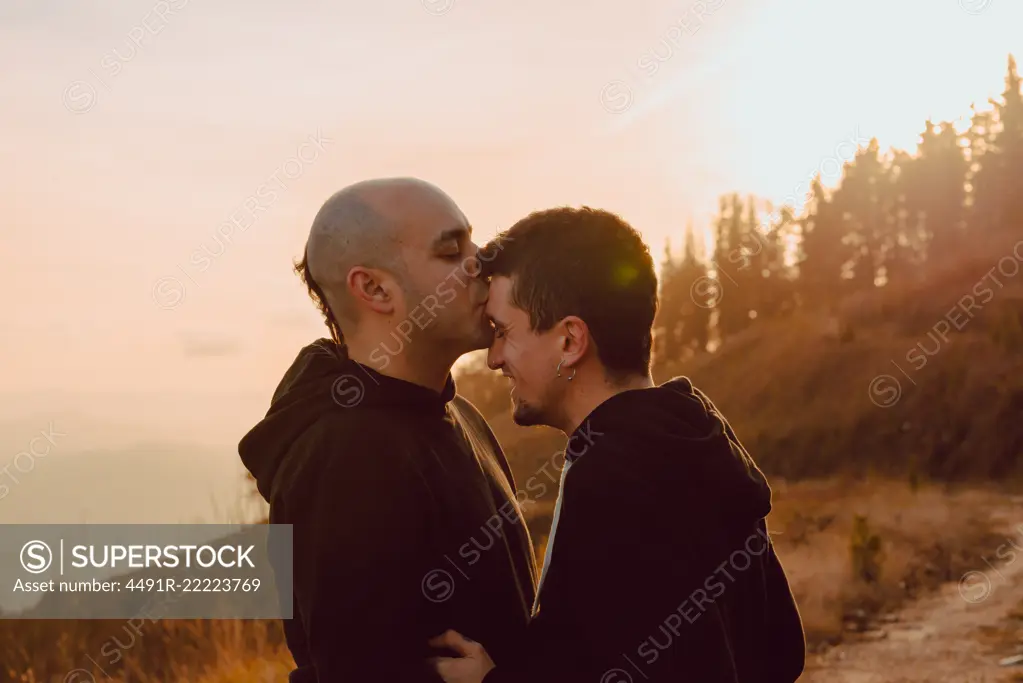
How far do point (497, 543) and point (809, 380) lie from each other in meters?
34.7

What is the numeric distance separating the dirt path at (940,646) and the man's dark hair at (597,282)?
19.1ft

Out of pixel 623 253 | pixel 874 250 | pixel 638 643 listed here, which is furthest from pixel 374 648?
pixel 874 250

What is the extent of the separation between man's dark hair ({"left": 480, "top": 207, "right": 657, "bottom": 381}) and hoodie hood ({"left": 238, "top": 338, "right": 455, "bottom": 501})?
0.47 meters

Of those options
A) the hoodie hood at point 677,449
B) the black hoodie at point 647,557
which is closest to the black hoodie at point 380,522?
the black hoodie at point 647,557

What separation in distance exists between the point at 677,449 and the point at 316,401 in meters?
1.10

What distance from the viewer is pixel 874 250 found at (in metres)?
52.7

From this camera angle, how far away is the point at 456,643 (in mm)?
2898

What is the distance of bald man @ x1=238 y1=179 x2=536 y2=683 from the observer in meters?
2.75

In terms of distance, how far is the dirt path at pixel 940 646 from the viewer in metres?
7.97

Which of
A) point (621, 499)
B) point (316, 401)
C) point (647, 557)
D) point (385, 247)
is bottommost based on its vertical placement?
point (647, 557)

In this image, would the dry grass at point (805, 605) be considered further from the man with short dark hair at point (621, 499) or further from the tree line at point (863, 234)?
the tree line at point (863, 234)

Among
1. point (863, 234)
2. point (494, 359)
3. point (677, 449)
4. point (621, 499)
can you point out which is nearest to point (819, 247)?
point (863, 234)

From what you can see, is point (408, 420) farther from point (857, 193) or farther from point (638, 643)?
point (857, 193)

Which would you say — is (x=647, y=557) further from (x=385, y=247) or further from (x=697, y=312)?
(x=697, y=312)
